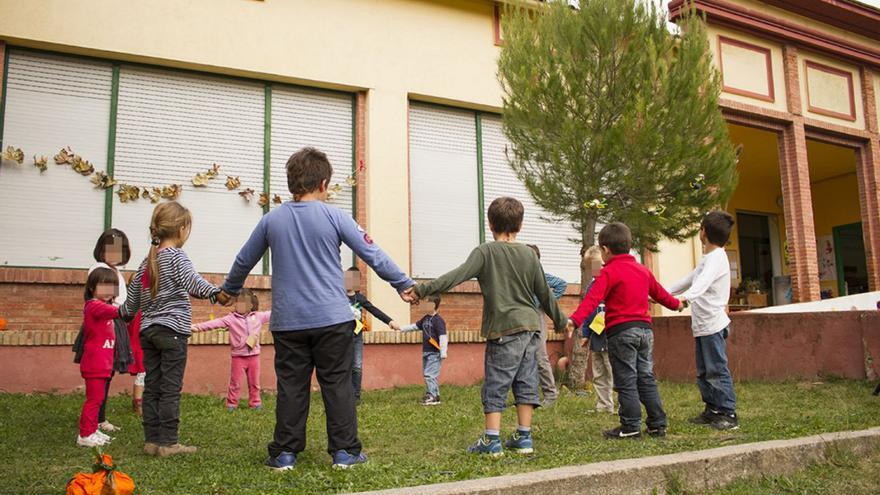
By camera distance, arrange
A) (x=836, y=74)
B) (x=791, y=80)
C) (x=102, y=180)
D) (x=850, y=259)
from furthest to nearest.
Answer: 1. (x=850, y=259)
2. (x=836, y=74)
3. (x=791, y=80)
4. (x=102, y=180)

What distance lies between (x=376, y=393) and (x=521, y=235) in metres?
4.07

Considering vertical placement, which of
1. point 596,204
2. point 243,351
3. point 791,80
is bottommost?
point 243,351

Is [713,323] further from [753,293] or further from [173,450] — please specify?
[753,293]

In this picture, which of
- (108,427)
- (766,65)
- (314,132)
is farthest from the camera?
(766,65)

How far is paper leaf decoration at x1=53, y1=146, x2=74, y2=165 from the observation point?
349 inches

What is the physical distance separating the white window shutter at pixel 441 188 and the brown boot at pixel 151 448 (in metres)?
6.38

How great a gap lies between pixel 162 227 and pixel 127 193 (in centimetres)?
470

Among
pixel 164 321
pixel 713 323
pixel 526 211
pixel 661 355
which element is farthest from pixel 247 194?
pixel 713 323

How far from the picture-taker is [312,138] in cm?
1050

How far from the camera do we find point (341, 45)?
10.6 m

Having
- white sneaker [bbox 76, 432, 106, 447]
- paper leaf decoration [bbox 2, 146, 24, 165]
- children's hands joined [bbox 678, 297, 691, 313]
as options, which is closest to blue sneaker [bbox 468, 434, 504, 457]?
children's hands joined [bbox 678, 297, 691, 313]

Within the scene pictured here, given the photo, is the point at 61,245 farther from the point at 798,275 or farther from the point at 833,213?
the point at 833,213

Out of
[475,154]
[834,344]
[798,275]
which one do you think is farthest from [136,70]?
[798,275]

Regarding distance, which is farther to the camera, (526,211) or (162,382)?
(526,211)
